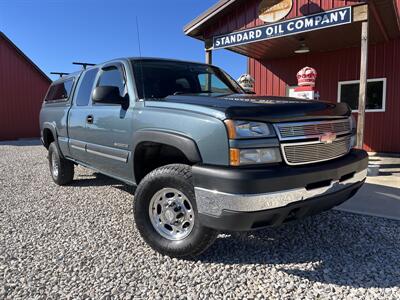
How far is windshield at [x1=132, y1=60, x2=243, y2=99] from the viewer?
375cm

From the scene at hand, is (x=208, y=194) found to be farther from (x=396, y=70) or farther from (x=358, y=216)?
(x=396, y=70)

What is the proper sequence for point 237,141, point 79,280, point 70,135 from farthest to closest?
point 70,135
point 79,280
point 237,141

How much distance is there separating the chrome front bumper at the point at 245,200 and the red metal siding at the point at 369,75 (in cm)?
806

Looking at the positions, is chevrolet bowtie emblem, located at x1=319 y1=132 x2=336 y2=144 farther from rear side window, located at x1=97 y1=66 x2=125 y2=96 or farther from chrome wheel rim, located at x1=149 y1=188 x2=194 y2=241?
rear side window, located at x1=97 y1=66 x2=125 y2=96

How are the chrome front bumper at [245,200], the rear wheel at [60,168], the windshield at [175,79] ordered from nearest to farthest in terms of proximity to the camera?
1. the chrome front bumper at [245,200]
2. the windshield at [175,79]
3. the rear wheel at [60,168]

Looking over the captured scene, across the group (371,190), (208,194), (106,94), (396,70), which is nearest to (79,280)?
(208,194)

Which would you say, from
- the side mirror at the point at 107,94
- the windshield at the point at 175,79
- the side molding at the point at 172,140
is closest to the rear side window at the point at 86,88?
the windshield at the point at 175,79

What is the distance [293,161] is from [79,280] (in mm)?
1929

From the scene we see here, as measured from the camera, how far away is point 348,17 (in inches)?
267

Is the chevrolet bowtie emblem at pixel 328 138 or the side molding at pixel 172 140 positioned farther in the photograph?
the chevrolet bowtie emblem at pixel 328 138

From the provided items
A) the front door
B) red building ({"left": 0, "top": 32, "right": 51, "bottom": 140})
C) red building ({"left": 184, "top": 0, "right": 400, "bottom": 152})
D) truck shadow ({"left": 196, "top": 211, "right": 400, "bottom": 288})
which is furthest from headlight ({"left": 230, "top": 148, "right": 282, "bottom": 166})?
red building ({"left": 0, "top": 32, "right": 51, "bottom": 140})

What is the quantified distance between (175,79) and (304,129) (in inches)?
72.8

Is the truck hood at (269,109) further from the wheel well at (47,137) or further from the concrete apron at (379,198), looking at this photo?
the wheel well at (47,137)

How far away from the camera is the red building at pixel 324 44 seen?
7.26 meters
